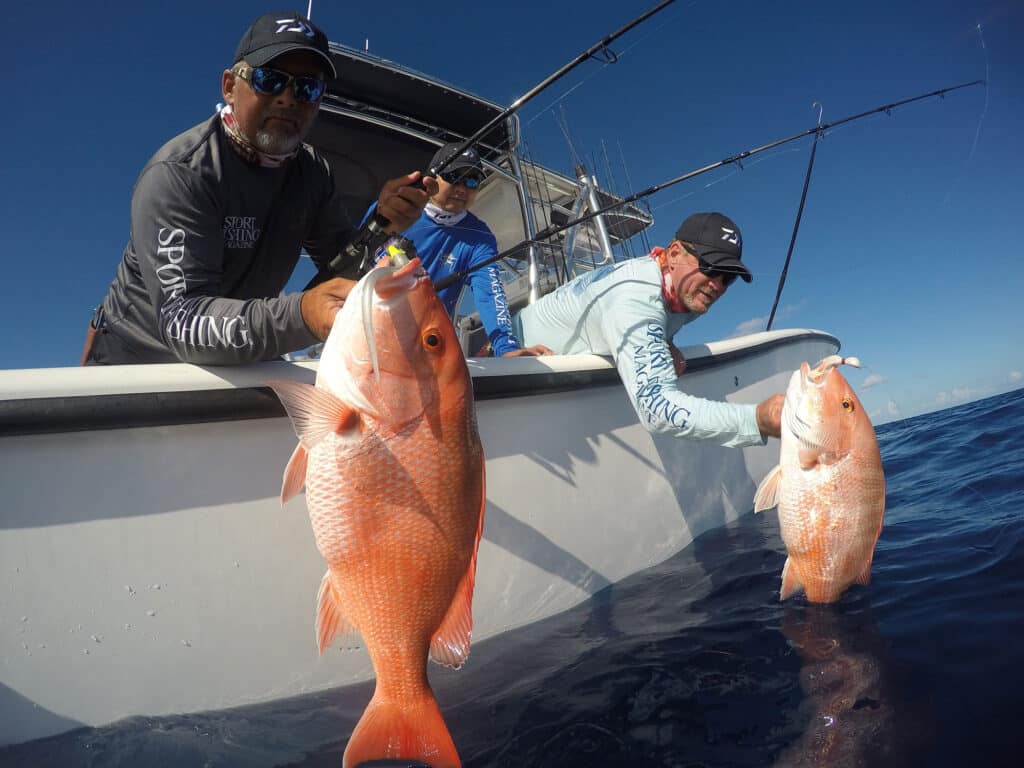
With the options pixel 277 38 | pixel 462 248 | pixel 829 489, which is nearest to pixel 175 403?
pixel 277 38

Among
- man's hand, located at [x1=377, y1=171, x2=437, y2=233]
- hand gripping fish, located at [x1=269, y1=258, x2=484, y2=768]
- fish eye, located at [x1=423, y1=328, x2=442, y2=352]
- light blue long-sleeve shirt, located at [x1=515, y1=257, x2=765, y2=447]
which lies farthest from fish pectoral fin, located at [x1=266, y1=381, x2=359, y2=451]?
light blue long-sleeve shirt, located at [x1=515, y1=257, x2=765, y2=447]

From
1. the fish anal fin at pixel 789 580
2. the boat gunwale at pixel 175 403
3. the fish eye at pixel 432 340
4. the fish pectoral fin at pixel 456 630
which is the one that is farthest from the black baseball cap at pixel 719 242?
the fish pectoral fin at pixel 456 630

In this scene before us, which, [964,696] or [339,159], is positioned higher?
[339,159]

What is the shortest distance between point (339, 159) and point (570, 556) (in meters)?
4.83

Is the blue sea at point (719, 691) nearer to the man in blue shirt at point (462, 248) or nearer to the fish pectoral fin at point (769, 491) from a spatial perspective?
the fish pectoral fin at point (769, 491)

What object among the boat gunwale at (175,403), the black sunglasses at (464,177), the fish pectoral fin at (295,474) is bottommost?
the fish pectoral fin at (295,474)

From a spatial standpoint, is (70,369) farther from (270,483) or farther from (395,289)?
(395,289)

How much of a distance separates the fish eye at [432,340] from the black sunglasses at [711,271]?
7.26 ft

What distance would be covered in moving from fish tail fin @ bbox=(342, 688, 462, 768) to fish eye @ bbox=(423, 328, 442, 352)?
2.62 feet

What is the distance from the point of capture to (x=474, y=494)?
1.27 m

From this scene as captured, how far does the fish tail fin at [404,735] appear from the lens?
3.72ft

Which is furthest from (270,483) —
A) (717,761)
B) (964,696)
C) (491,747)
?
(964,696)

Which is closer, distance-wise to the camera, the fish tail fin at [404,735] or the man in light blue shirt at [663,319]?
the fish tail fin at [404,735]

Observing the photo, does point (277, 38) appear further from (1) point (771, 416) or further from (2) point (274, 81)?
(1) point (771, 416)
